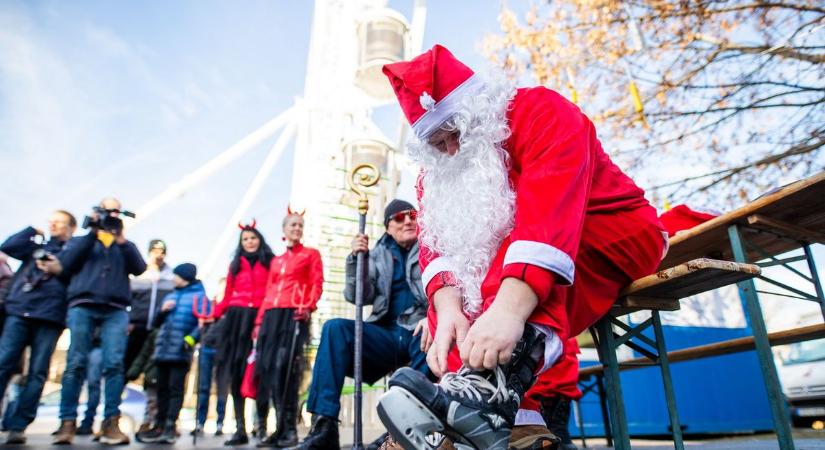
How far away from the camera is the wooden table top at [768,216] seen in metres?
1.71

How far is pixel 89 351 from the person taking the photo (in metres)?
3.70

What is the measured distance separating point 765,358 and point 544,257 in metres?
1.43

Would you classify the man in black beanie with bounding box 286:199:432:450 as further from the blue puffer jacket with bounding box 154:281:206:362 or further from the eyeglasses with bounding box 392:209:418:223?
the blue puffer jacket with bounding box 154:281:206:362

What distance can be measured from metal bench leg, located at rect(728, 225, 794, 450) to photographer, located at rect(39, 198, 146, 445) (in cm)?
368

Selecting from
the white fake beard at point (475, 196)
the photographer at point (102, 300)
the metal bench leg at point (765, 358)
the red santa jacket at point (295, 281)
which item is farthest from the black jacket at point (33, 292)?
the metal bench leg at point (765, 358)

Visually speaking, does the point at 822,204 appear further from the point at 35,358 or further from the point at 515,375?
the point at 35,358

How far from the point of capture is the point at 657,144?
6.45 meters

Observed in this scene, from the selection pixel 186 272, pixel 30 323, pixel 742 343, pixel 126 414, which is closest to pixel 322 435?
pixel 742 343

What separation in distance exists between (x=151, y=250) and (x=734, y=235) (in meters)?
5.12

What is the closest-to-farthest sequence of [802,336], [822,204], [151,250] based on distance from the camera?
1. [822,204]
2. [802,336]
3. [151,250]

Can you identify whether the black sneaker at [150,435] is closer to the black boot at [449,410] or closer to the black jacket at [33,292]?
the black jacket at [33,292]

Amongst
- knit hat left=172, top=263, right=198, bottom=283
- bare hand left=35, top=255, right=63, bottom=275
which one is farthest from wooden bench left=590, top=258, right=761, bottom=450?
knit hat left=172, top=263, right=198, bottom=283

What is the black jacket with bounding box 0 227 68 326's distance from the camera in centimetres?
364

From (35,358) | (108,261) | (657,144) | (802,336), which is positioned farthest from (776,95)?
(35,358)
